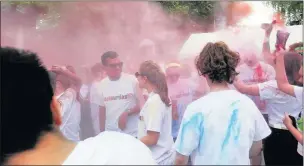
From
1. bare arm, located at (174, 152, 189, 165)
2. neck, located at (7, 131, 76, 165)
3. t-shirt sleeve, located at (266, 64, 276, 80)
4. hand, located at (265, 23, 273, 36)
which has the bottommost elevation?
bare arm, located at (174, 152, 189, 165)

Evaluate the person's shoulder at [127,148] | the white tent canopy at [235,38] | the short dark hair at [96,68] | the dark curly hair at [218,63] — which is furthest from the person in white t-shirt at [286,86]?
the person's shoulder at [127,148]

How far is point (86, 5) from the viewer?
1.90m

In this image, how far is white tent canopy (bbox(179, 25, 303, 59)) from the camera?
198cm

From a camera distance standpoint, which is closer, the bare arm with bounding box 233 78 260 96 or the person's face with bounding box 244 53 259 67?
the bare arm with bounding box 233 78 260 96

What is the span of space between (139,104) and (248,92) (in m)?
0.58

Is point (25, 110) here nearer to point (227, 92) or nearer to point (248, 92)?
point (227, 92)

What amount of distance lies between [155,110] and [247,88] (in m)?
0.53

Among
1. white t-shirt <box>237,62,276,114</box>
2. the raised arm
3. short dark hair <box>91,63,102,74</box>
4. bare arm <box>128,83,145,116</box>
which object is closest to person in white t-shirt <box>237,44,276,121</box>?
white t-shirt <box>237,62,276,114</box>

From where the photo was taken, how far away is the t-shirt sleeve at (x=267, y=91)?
219cm

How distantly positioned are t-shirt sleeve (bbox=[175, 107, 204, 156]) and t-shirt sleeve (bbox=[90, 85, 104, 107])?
2.43 ft

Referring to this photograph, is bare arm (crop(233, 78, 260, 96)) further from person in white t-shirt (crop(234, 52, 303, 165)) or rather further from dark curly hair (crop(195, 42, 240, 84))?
dark curly hair (crop(195, 42, 240, 84))

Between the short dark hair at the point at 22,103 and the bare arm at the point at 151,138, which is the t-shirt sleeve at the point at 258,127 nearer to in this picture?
the bare arm at the point at 151,138

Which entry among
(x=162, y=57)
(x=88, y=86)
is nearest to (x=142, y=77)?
(x=162, y=57)

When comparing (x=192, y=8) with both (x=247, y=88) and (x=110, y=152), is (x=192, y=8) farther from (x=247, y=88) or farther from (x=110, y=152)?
(x=110, y=152)
